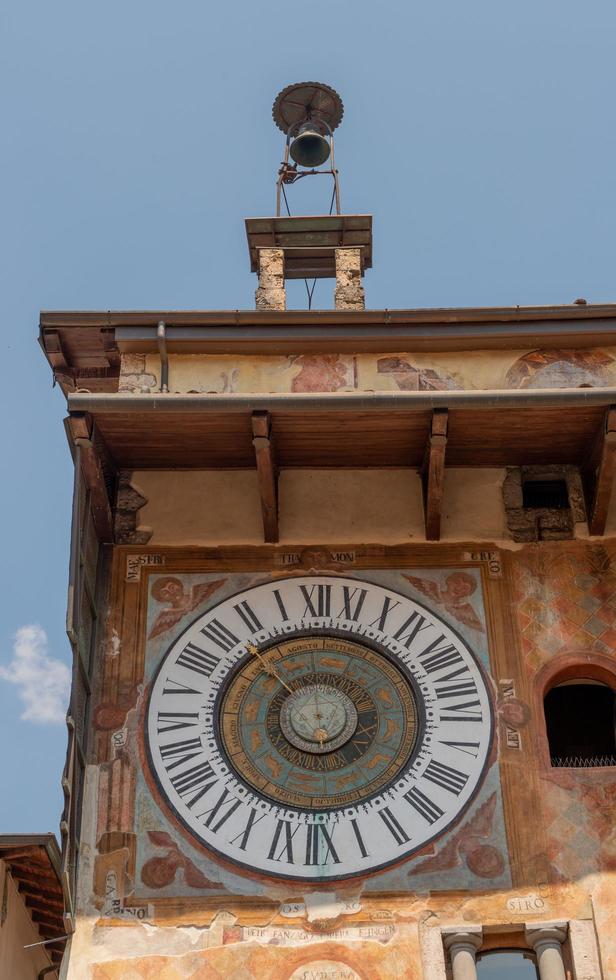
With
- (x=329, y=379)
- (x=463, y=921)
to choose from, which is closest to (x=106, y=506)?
(x=329, y=379)

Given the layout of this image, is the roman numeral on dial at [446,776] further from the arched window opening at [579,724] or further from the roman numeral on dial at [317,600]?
the arched window opening at [579,724]

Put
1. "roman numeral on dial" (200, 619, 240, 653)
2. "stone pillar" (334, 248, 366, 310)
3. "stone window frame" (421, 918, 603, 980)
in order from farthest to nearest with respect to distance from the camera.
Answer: "stone pillar" (334, 248, 366, 310) < "roman numeral on dial" (200, 619, 240, 653) < "stone window frame" (421, 918, 603, 980)

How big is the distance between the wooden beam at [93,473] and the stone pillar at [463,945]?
11.2 ft

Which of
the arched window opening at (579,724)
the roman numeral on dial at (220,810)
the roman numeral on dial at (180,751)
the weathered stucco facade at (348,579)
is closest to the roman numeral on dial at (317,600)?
the weathered stucco facade at (348,579)

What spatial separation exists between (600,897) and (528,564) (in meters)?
2.31

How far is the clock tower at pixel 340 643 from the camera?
9805 millimetres

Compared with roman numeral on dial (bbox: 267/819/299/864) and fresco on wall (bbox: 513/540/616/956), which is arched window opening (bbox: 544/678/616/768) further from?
roman numeral on dial (bbox: 267/819/299/864)

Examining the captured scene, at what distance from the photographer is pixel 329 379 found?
1142 cm

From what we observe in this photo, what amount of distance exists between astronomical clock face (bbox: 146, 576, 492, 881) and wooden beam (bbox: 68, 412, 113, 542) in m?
0.93

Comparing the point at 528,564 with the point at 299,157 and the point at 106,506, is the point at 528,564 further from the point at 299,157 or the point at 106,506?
the point at 299,157

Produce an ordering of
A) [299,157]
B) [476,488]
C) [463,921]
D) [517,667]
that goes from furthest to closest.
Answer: [299,157] → [476,488] → [517,667] → [463,921]

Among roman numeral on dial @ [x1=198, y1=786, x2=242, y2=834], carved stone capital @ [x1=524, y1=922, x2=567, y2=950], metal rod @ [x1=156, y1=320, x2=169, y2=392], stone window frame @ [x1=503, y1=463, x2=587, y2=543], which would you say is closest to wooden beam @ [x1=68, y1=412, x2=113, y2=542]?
metal rod @ [x1=156, y1=320, x2=169, y2=392]

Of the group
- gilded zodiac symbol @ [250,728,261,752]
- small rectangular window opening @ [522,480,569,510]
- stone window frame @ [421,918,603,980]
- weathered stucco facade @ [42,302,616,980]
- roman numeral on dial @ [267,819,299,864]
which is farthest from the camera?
small rectangular window opening @ [522,480,569,510]

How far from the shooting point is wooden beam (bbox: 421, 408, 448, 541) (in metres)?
11.0
